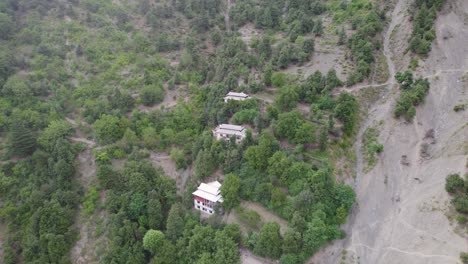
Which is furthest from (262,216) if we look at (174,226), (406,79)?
(406,79)

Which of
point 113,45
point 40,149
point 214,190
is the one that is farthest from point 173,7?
point 214,190

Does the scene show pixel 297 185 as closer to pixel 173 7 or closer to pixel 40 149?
pixel 40 149

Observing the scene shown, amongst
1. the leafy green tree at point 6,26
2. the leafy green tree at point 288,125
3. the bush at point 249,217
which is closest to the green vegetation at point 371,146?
the leafy green tree at point 288,125

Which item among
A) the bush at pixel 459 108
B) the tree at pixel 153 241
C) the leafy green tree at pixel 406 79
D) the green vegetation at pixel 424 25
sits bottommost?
the tree at pixel 153 241

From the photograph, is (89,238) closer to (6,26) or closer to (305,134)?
(305,134)

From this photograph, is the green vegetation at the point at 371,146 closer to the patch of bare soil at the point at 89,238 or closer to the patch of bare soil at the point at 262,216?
the patch of bare soil at the point at 262,216

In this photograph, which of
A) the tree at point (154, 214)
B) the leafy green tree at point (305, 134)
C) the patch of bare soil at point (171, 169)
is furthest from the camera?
the patch of bare soil at point (171, 169)
